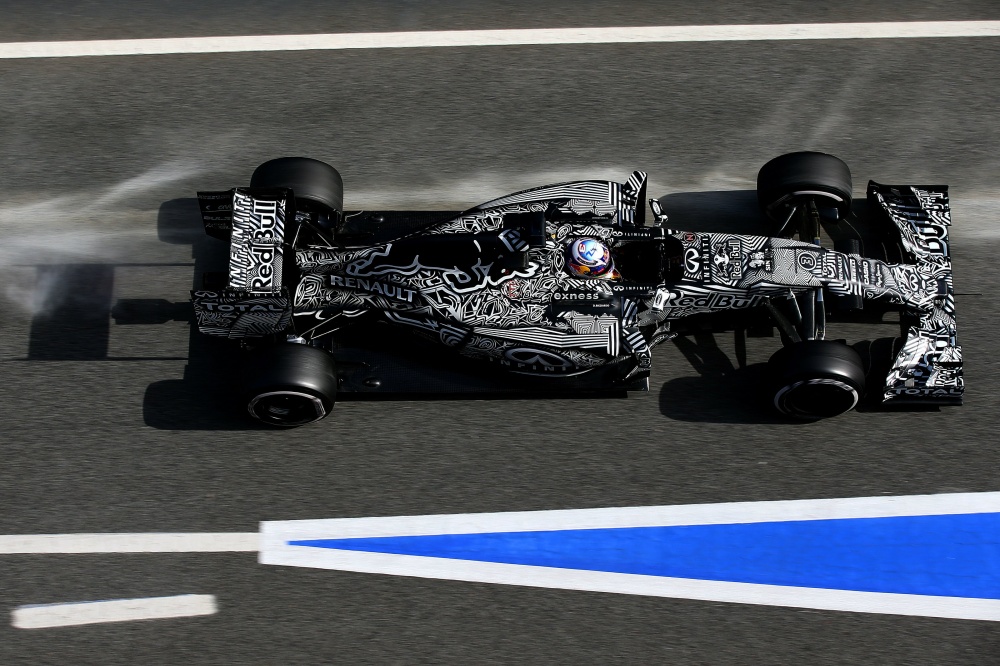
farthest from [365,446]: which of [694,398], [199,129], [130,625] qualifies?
[199,129]

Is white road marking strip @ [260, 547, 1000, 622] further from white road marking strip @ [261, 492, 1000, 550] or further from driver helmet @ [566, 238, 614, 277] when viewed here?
driver helmet @ [566, 238, 614, 277]

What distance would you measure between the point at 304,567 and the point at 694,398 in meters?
3.63

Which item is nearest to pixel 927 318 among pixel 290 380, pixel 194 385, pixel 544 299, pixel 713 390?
→ pixel 713 390

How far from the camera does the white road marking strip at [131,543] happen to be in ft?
26.3

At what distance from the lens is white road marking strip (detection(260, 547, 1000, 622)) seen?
7797 mm

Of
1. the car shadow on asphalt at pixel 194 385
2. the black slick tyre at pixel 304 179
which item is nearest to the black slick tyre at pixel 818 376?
the black slick tyre at pixel 304 179

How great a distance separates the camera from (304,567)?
7.96 metres

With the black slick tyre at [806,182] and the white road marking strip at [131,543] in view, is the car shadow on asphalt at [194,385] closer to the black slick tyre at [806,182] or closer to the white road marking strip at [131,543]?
the white road marking strip at [131,543]

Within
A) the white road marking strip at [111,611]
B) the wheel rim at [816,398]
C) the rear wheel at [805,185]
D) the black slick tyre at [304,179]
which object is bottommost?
the white road marking strip at [111,611]

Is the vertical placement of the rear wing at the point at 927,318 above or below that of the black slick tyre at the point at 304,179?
below

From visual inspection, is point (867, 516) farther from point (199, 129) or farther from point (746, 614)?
point (199, 129)

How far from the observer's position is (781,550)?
802cm

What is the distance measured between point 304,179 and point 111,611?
3.96 metres

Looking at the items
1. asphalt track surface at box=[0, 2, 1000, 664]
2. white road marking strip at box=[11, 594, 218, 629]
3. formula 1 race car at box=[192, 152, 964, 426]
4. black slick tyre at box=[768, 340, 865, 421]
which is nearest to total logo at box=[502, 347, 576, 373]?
formula 1 race car at box=[192, 152, 964, 426]
